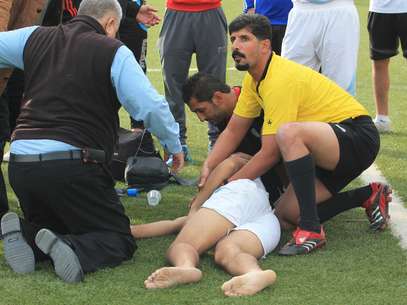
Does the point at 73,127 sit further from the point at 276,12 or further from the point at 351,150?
the point at 276,12

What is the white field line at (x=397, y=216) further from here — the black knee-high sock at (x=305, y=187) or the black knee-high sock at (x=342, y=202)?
the black knee-high sock at (x=305, y=187)

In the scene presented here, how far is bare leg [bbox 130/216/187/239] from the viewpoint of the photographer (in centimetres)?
561

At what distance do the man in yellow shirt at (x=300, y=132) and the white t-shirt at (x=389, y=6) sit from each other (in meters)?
3.26

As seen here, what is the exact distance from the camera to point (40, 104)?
4941 millimetres

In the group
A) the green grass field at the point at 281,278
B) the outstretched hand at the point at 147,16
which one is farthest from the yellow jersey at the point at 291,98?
the outstretched hand at the point at 147,16

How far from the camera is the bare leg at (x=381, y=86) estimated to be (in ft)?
28.8

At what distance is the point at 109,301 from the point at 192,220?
36.9 inches

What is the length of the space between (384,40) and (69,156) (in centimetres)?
473

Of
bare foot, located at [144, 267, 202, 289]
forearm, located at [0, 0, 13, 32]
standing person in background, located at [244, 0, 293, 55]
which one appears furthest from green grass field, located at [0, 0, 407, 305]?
standing person in background, located at [244, 0, 293, 55]

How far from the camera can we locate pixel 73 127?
16.2ft

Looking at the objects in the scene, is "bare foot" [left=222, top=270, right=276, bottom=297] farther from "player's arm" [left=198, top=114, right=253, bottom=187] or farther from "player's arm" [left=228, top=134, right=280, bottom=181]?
"player's arm" [left=198, top=114, right=253, bottom=187]

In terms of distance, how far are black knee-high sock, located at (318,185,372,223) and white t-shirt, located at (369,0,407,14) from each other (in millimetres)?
3363

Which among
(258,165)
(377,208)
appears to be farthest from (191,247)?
(377,208)

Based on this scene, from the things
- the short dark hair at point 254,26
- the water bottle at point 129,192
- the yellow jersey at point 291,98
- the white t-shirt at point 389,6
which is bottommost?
the water bottle at point 129,192
